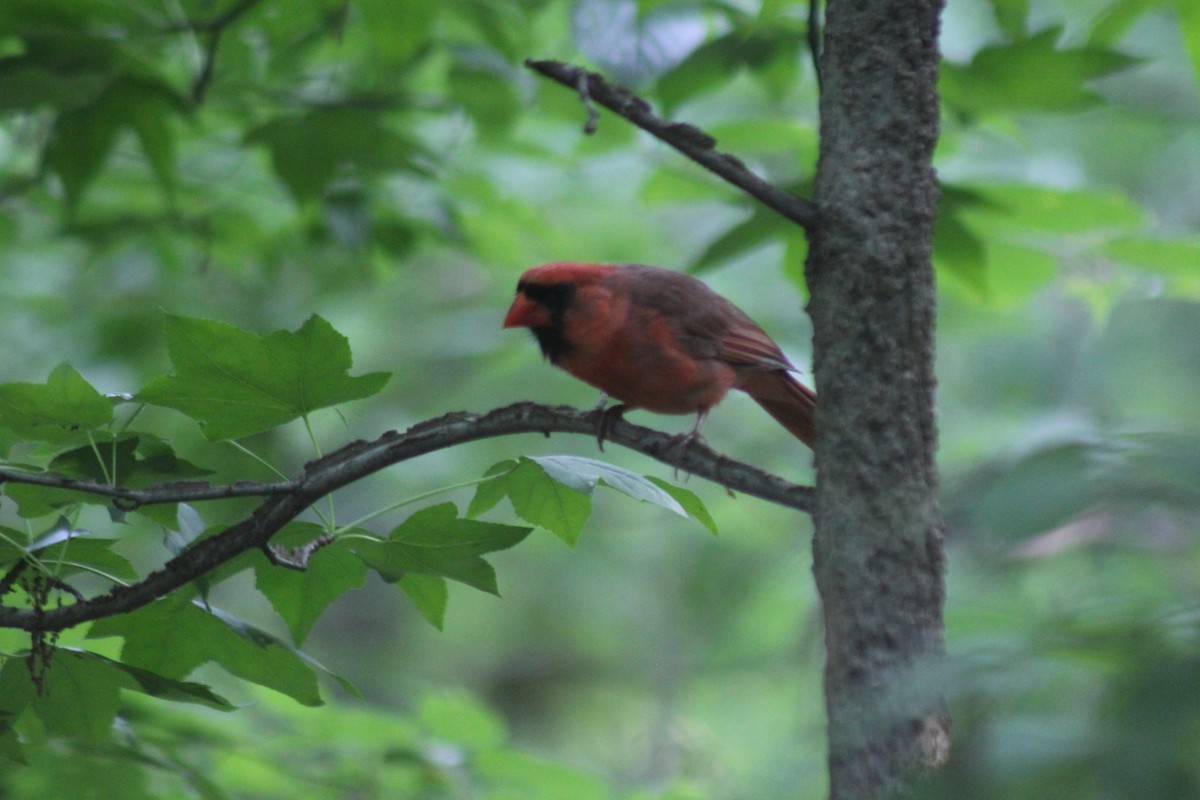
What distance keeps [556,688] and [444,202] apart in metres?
5.50

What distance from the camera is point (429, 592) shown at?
1.49 metres

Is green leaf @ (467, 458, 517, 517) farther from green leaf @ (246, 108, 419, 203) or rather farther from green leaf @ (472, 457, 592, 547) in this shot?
green leaf @ (246, 108, 419, 203)

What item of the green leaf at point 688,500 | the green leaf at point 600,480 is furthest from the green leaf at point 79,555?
the green leaf at point 688,500

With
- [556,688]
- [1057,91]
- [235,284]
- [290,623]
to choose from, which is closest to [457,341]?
[235,284]

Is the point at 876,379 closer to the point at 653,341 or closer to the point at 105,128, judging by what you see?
the point at 653,341

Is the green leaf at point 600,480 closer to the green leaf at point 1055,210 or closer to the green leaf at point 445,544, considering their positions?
the green leaf at point 445,544

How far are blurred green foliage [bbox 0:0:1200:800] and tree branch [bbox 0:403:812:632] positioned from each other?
0.19 ft

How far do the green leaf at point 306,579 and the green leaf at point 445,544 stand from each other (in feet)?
0.17

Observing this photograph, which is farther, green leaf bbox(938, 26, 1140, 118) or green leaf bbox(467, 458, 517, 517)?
green leaf bbox(938, 26, 1140, 118)

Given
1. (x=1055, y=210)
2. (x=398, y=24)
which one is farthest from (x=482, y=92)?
(x=1055, y=210)

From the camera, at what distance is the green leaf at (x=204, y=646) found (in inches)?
56.1

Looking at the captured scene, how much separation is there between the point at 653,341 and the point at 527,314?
1.08ft

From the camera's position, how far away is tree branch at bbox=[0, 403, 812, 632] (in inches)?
49.9

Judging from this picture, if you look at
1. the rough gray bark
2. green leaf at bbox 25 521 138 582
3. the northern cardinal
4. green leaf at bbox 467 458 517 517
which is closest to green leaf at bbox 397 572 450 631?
green leaf at bbox 467 458 517 517
